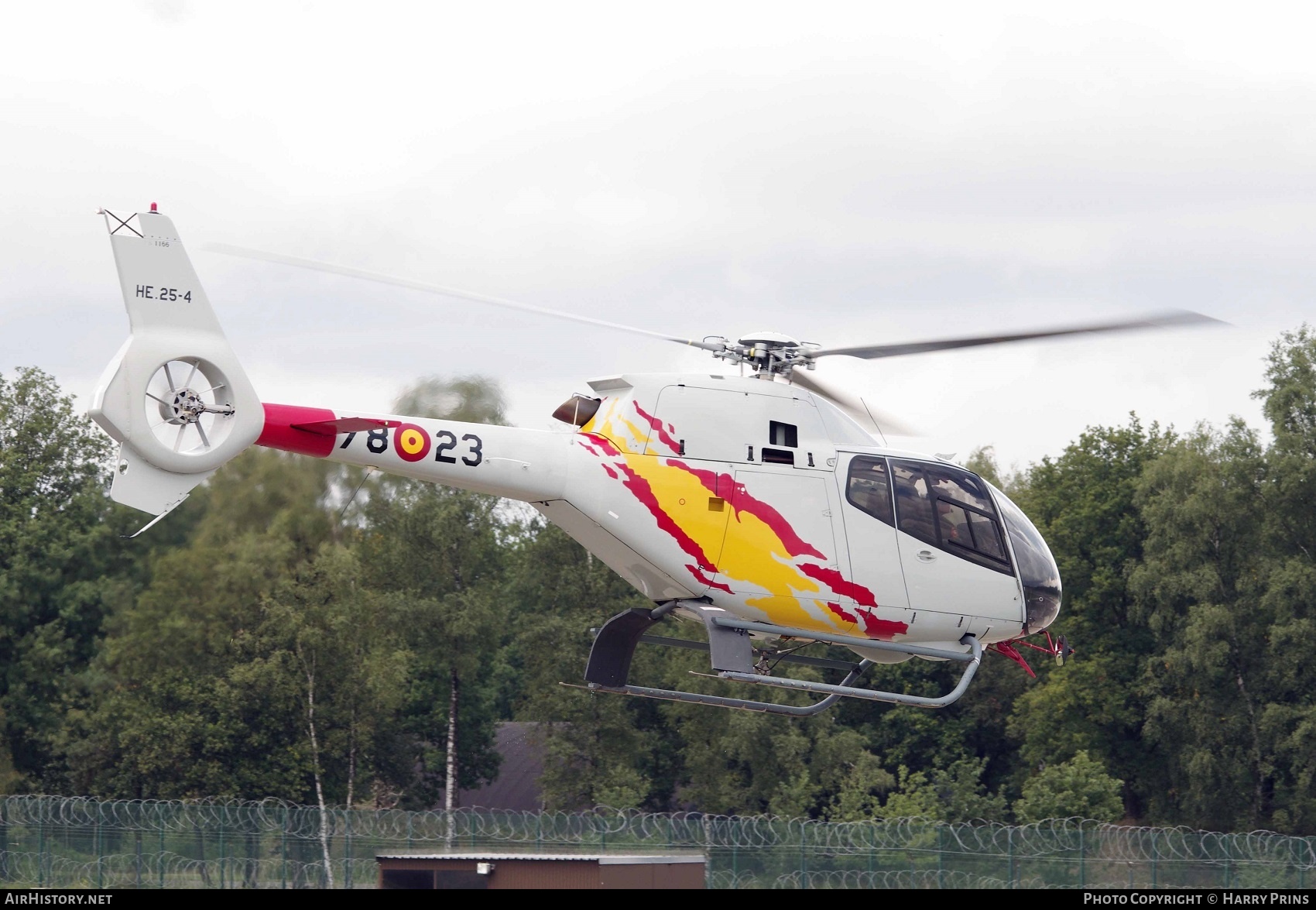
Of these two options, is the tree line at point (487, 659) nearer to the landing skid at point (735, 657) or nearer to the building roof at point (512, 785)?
the building roof at point (512, 785)

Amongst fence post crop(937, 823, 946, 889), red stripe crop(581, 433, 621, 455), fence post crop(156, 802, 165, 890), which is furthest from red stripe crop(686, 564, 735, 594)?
fence post crop(156, 802, 165, 890)

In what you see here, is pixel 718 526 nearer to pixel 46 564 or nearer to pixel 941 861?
pixel 941 861

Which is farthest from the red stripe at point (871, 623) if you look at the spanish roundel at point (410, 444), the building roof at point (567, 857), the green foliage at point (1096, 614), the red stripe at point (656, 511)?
the green foliage at point (1096, 614)

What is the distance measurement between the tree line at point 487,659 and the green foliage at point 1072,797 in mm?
81

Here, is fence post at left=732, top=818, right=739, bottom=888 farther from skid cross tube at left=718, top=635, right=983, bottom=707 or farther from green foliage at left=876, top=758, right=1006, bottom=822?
green foliage at left=876, top=758, right=1006, bottom=822

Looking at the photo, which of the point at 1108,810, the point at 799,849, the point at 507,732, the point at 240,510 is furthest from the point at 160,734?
the point at 1108,810

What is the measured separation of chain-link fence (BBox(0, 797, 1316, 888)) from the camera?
26312 mm

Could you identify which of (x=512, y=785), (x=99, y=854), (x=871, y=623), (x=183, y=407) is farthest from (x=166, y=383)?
(x=512, y=785)

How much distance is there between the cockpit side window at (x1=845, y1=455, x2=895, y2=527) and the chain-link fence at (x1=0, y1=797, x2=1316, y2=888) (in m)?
9.32

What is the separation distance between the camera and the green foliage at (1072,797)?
37.5m

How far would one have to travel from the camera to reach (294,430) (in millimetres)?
17062

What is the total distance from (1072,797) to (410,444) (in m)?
24.9

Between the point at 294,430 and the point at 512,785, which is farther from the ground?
the point at 294,430

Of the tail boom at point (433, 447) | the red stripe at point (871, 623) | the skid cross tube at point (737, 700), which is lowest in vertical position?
the skid cross tube at point (737, 700)
